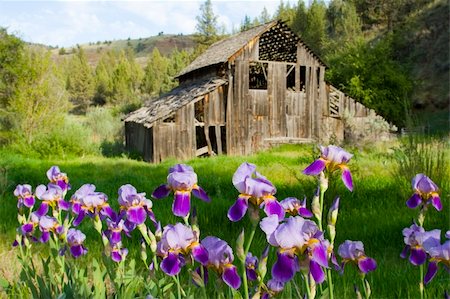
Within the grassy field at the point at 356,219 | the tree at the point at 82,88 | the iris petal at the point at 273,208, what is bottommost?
the grassy field at the point at 356,219

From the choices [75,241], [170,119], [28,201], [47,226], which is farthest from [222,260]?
[170,119]

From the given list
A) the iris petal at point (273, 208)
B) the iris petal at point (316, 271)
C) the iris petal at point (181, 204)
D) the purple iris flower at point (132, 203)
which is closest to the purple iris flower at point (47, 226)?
the purple iris flower at point (132, 203)

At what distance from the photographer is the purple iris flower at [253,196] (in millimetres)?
1389

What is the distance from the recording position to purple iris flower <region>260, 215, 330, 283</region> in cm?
127

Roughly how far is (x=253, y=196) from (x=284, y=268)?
0.27m

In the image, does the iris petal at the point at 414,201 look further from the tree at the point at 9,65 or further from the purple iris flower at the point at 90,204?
the tree at the point at 9,65

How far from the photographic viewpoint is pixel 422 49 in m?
40.5

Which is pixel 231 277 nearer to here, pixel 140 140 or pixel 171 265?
pixel 171 265

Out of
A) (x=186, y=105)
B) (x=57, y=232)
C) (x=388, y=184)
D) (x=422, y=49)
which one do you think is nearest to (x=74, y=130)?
(x=186, y=105)

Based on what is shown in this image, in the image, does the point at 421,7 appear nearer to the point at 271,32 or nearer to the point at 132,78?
the point at 271,32

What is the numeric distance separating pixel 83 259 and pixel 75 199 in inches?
77.1

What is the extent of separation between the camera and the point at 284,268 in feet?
4.16

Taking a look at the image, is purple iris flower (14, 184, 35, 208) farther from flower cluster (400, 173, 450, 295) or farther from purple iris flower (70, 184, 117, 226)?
flower cluster (400, 173, 450, 295)

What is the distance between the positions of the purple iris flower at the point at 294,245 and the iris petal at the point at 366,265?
65cm
